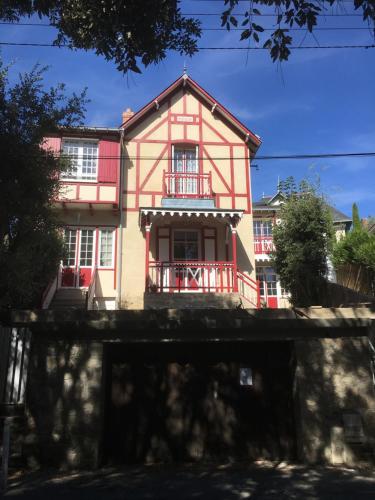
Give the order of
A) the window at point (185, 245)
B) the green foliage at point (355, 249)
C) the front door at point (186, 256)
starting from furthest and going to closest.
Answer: the window at point (185, 245) < the front door at point (186, 256) < the green foliage at point (355, 249)

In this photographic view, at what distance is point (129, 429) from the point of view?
720cm

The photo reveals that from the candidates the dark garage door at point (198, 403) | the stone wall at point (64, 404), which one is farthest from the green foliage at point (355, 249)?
the stone wall at point (64, 404)

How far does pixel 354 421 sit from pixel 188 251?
33.8 feet

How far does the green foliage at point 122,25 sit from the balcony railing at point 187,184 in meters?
10.7

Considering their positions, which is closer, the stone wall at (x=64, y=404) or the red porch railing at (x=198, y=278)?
the stone wall at (x=64, y=404)

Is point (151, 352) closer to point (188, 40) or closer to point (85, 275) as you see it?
point (188, 40)

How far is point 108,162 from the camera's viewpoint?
1639 cm

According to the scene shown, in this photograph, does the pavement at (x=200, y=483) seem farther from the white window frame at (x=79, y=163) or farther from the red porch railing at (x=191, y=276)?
the white window frame at (x=79, y=163)

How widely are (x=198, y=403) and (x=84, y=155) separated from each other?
1163 cm

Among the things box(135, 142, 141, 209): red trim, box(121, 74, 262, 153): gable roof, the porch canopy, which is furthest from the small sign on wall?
box(121, 74, 262, 153): gable roof

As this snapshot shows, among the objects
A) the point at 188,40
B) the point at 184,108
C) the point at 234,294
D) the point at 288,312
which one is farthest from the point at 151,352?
the point at 184,108

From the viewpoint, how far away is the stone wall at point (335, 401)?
22.3ft

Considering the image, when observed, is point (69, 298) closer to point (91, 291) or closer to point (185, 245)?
point (91, 291)

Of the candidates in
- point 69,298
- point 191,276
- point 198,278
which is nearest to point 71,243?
point 69,298
